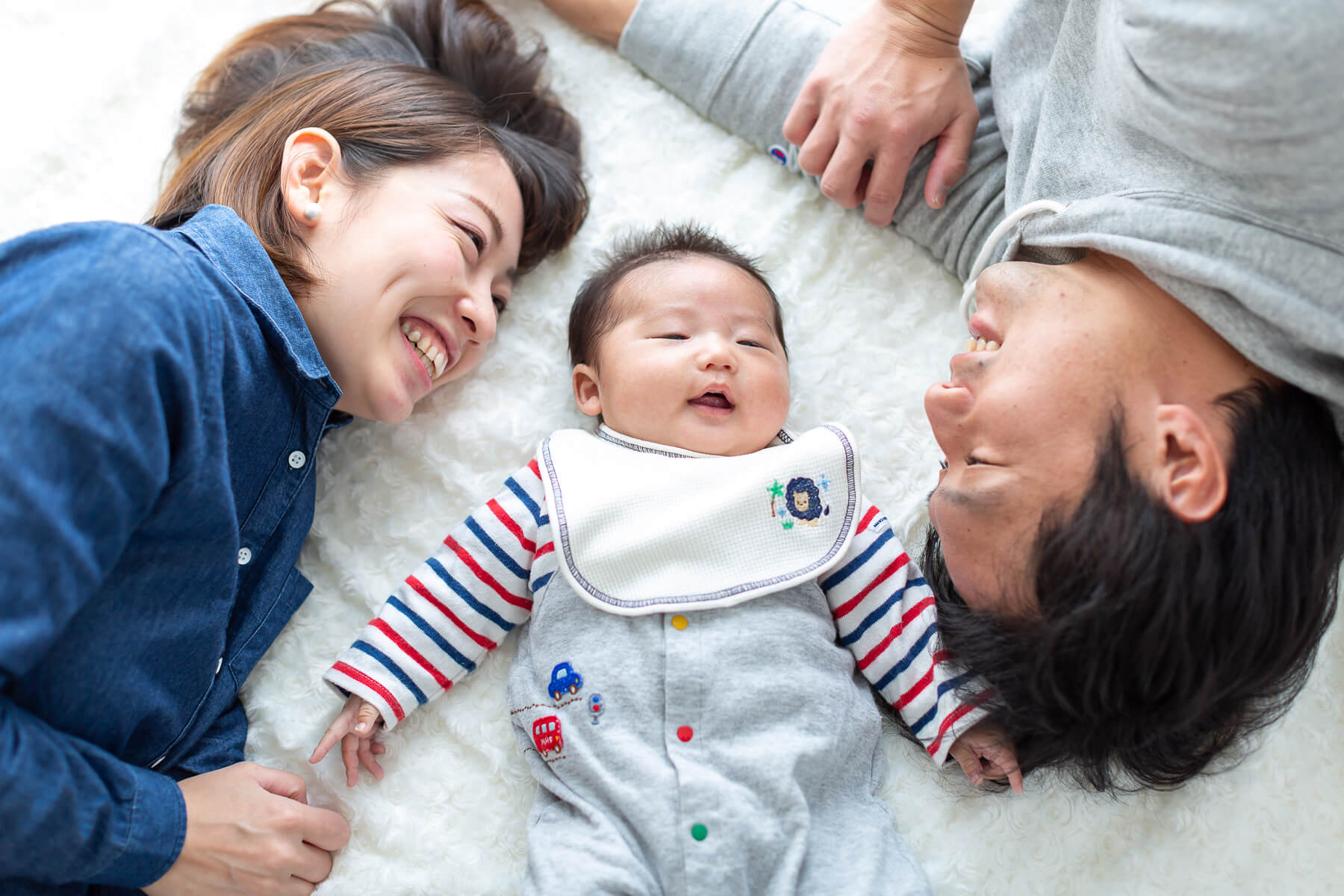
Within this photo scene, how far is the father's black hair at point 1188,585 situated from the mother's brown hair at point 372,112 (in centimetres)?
91

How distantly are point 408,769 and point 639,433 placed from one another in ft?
1.81

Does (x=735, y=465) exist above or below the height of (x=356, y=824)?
above

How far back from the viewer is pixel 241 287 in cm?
120

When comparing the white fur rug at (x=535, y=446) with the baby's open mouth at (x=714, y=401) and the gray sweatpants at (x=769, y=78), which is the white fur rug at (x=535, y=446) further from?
the baby's open mouth at (x=714, y=401)

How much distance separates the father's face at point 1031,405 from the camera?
1019 mm

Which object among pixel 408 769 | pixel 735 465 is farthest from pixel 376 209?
pixel 408 769

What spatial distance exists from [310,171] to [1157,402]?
109 centimetres

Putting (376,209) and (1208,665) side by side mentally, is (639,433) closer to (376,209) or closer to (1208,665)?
(376,209)

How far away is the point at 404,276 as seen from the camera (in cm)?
126

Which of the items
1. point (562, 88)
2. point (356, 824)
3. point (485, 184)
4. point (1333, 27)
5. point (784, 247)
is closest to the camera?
point (1333, 27)

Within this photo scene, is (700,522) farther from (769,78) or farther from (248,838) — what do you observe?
(769,78)

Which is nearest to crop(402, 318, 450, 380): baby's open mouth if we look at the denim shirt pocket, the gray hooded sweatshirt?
the denim shirt pocket

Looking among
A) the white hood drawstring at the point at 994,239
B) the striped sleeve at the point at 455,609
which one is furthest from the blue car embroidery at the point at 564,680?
the white hood drawstring at the point at 994,239

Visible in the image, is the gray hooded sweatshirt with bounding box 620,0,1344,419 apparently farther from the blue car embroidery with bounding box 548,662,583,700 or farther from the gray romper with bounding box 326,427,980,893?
the blue car embroidery with bounding box 548,662,583,700
